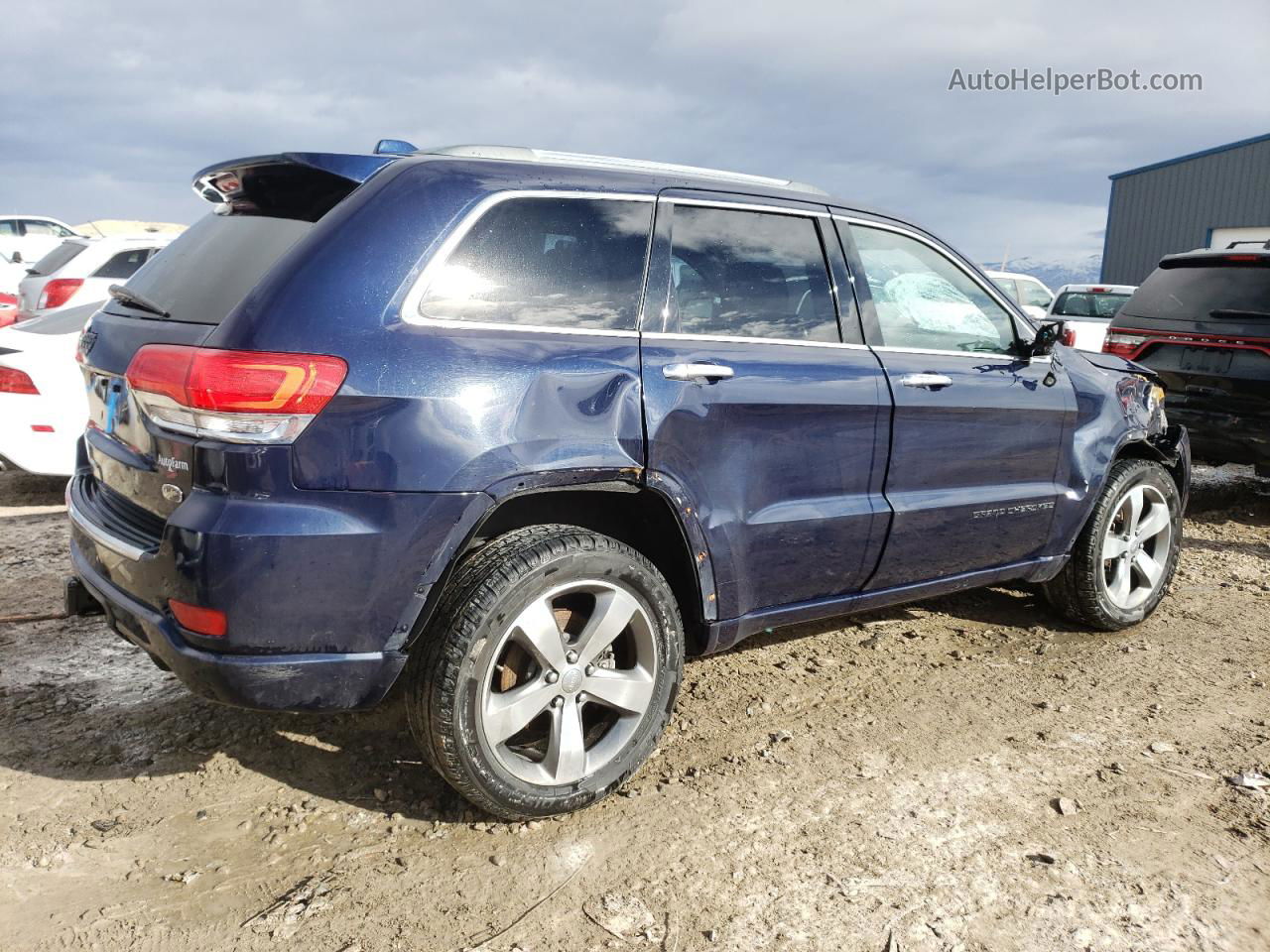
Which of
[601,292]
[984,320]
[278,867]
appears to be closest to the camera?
[278,867]

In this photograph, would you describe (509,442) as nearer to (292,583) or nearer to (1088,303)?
(292,583)

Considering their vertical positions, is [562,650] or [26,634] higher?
[562,650]

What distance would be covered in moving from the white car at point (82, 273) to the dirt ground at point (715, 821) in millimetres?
4460

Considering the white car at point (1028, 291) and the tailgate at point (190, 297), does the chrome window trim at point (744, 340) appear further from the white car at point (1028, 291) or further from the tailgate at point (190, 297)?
the white car at point (1028, 291)

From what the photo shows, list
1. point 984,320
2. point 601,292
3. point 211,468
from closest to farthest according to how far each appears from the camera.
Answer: point 211,468 → point 601,292 → point 984,320

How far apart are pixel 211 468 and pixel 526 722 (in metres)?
1.06

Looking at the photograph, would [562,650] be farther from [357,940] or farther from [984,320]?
[984,320]

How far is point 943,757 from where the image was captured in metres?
3.27

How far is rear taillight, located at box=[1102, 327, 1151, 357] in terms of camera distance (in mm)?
7066

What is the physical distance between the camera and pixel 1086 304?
1416 centimetres

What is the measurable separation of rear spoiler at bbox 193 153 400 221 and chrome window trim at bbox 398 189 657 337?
304 millimetres

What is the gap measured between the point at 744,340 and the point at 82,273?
22.7 ft

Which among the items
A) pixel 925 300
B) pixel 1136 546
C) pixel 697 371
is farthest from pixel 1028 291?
pixel 697 371

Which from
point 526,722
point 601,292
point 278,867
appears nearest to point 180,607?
point 278,867
